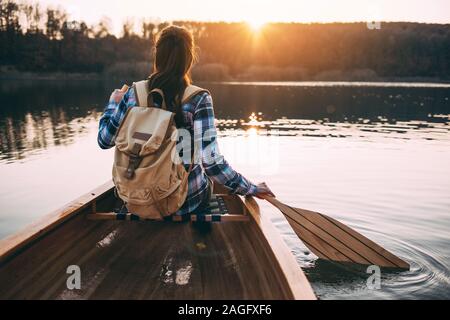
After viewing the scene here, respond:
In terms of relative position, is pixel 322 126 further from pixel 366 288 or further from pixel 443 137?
pixel 366 288

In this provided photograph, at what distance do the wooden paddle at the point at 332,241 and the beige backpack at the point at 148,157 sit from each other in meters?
1.50

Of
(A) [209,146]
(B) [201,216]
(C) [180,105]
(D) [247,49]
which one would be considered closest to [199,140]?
(A) [209,146]

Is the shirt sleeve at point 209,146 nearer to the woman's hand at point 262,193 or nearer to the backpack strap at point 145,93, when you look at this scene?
the backpack strap at point 145,93

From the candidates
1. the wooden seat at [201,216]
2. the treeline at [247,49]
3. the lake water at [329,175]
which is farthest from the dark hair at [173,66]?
the treeline at [247,49]

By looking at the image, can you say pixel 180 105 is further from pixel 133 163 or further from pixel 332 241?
pixel 332 241

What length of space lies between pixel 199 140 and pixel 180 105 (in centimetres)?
24

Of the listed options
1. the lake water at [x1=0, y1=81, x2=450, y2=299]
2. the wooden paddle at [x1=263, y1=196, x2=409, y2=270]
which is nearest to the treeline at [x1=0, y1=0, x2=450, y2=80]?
the lake water at [x1=0, y1=81, x2=450, y2=299]

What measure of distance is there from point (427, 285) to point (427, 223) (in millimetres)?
2087

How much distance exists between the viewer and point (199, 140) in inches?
107

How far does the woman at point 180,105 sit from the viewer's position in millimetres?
2629

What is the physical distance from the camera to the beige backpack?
2.50 meters

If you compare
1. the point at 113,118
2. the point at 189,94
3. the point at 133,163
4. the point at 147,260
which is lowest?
the point at 147,260

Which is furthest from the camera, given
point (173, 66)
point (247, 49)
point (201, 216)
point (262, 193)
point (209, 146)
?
point (247, 49)

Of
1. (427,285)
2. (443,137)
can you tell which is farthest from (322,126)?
(427,285)
